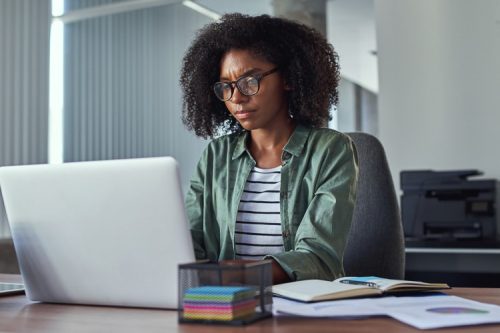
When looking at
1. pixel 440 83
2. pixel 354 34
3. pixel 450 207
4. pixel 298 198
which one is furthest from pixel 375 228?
pixel 354 34

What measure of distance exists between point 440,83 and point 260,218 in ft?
8.35

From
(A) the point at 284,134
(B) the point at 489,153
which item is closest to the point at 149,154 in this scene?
(B) the point at 489,153

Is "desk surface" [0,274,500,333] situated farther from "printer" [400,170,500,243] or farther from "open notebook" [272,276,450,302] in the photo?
"printer" [400,170,500,243]

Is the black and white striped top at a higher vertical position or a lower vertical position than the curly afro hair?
lower

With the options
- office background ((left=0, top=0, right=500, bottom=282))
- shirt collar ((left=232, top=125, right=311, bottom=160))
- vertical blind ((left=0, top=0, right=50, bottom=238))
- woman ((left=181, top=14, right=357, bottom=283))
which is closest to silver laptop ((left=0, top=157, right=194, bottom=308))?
woman ((left=181, top=14, right=357, bottom=283))

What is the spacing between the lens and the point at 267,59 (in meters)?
1.74

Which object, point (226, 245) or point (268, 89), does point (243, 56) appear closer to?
point (268, 89)

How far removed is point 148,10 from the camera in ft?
19.0

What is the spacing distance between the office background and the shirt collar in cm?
231

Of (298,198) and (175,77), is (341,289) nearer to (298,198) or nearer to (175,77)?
(298,198)

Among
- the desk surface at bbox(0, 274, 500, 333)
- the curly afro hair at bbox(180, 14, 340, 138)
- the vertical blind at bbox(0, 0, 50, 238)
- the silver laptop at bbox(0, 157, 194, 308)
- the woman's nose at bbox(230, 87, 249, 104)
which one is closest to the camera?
the desk surface at bbox(0, 274, 500, 333)

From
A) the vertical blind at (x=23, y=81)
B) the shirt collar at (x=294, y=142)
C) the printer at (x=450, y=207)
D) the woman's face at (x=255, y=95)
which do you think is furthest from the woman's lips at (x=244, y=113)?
the vertical blind at (x=23, y=81)

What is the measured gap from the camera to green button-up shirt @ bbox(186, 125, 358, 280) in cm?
147

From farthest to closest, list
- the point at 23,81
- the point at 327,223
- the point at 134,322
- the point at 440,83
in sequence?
the point at 23,81
the point at 440,83
the point at 327,223
the point at 134,322
